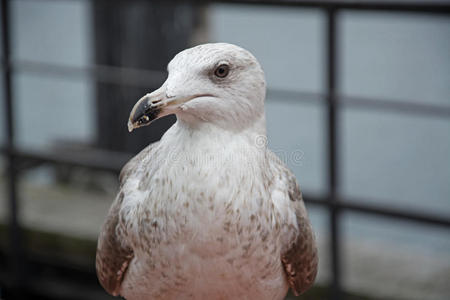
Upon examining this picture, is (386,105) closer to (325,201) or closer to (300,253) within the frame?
(325,201)

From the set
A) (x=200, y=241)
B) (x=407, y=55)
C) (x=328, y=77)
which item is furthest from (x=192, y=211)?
(x=407, y=55)

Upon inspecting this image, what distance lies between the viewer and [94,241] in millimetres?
3723

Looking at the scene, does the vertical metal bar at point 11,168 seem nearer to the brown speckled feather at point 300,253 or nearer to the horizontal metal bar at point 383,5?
the horizontal metal bar at point 383,5

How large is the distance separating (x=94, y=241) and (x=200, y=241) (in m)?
2.04

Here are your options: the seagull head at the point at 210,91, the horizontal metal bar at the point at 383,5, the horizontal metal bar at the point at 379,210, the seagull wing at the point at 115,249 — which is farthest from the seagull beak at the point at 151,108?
the horizontal metal bar at the point at 379,210

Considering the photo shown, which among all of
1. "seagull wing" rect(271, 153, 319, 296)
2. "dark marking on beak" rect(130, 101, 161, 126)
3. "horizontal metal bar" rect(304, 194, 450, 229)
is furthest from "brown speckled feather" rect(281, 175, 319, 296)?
"horizontal metal bar" rect(304, 194, 450, 229)

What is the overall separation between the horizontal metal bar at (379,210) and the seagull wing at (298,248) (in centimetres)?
112

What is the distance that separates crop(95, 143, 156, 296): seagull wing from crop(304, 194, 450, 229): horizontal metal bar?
1.29 metres

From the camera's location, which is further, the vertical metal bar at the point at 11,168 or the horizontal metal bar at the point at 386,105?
the vertical metal bar at the point at 11,168

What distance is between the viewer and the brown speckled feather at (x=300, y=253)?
197cm

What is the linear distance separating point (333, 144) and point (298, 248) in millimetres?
1271

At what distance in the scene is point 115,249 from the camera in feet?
6.49

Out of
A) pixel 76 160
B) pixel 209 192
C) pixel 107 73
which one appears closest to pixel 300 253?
pixel 209 192

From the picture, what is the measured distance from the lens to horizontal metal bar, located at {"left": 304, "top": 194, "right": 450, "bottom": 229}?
9.98 ft
